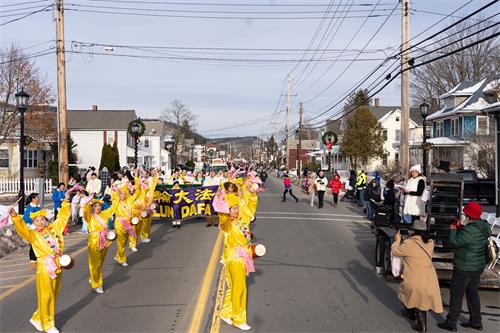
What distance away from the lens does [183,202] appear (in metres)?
17.0

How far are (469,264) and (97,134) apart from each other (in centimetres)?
5035

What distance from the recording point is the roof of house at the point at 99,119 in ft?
175

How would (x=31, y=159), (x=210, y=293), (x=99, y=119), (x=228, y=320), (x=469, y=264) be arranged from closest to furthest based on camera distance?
(x=469, y=264), (x=228, y=320), (x=210, y=293), (x=31, y=159), (x=99, y=119)

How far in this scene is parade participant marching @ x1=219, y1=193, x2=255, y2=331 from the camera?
654cm

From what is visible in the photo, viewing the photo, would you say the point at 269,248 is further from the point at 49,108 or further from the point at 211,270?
the point at 49,108

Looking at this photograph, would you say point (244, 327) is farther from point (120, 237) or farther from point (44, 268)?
point (120, 237)

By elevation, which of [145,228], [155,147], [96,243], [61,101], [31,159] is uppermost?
[61,101]

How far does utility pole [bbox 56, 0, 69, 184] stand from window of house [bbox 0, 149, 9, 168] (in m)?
19.7

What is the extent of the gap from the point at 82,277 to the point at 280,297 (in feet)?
13.1

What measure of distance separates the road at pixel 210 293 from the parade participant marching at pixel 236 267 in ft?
0.64

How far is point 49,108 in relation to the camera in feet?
111

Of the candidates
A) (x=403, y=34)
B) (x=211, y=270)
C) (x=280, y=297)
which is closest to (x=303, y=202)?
(x=403, y=34)

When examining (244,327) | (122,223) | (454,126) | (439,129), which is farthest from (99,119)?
(244,327)

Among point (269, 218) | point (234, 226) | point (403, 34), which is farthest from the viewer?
point (403, 34)
